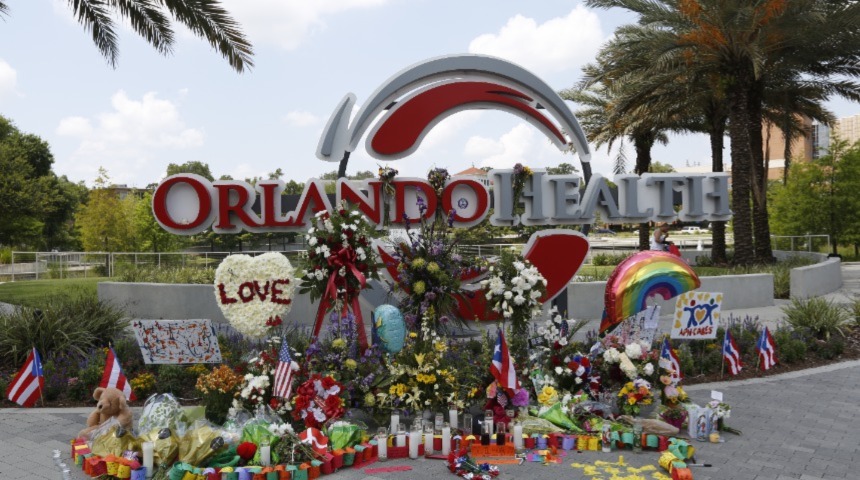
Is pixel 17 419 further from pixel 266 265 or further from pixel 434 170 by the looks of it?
pixel 434 170

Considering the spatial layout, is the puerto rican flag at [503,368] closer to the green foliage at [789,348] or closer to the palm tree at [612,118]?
the green foliage at [789,348]

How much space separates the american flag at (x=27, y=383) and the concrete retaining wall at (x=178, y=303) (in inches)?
253

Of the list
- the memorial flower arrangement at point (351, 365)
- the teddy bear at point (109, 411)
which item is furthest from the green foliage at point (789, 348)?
the teddy bear at point (109, 411)

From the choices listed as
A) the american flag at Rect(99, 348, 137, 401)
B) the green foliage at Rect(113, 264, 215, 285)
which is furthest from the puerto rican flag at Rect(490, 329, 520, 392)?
the green foliage at Rect(113, 264, 215, 285)

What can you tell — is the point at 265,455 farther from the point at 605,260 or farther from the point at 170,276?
the point at 605,260

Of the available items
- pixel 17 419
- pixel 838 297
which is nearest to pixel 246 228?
pixel 17 419

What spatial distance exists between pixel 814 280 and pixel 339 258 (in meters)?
15.5

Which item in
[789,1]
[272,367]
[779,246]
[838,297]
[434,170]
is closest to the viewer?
[272,367]

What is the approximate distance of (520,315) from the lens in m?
8.62

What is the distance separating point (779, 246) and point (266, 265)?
32739 millimetres

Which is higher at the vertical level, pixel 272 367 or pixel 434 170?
pixel 434 170

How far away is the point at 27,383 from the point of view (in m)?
8.39

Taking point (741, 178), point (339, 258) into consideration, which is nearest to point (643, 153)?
point (741, 178)

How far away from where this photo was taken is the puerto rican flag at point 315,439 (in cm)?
639
